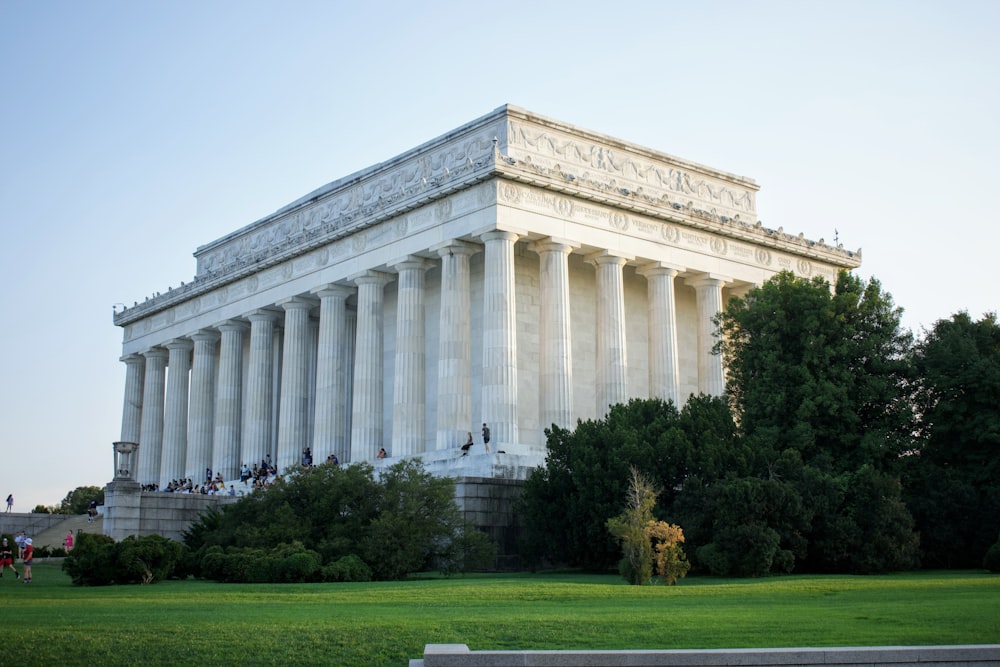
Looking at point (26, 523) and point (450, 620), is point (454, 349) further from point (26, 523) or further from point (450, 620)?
point (450, 620)

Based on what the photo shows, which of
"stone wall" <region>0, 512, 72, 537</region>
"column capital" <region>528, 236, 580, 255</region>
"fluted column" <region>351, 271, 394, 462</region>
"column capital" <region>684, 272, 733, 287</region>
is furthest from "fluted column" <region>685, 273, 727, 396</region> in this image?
"stone wall" <region>0, 512, 72, 537</region>

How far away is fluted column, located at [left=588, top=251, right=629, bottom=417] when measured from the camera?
60.0 metres

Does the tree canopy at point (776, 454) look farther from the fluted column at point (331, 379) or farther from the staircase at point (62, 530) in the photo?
the staircase at point (62, 530)

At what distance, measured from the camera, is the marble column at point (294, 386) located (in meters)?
69.9

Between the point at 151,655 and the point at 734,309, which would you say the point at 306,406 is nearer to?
the point at 734,309

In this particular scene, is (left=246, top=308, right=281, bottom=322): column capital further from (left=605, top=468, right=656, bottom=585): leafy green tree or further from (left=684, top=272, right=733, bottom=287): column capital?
(left=605, top=468, right=656, bottom=585): leafy green tree

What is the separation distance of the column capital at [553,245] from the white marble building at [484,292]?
0.38ft

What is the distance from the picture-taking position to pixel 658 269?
64188 millimetres

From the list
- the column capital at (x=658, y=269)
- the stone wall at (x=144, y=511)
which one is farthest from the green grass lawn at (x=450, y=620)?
the column capital at (x=658, y=269)

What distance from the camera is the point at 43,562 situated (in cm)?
5400

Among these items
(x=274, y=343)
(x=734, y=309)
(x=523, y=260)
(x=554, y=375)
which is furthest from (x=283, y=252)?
(x=734, y=309)

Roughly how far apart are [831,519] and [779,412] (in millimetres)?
7639

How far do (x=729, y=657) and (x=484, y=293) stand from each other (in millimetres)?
42991

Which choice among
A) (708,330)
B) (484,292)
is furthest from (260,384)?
(708,330)
